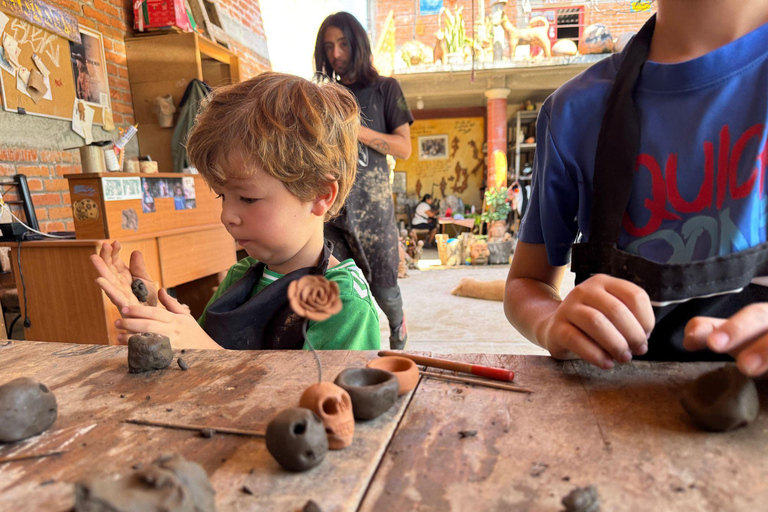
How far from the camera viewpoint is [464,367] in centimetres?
85

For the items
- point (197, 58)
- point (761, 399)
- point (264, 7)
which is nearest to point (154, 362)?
point (761, 399)

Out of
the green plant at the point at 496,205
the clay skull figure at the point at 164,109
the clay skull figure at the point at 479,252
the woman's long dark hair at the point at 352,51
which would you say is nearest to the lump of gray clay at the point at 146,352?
the woman's long dark hair at the point at 352,51

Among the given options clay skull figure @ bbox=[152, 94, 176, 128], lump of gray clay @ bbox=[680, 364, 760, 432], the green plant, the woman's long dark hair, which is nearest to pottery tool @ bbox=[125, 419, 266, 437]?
lump of gray clay @ bbox=[680, 364, 760, 432]

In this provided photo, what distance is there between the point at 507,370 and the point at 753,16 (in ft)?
2.89

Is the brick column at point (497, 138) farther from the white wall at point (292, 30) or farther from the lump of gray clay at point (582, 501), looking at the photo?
the lump of gray clay at point (582, 501)

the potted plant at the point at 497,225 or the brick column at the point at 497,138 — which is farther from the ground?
the brick column at the point at 497,138

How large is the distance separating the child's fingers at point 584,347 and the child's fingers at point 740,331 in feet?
0.51

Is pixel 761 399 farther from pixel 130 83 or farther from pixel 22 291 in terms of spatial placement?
pixel 130 83

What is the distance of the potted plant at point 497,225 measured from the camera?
23.9 ft

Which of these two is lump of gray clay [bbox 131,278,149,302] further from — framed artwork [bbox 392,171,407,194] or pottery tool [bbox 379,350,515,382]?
framed artwork [bbox 392,171,407,194]

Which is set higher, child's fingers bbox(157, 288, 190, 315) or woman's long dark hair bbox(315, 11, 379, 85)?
woman's long dark hair bbox(315, 11, 379, 85)

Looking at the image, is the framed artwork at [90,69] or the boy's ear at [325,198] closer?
the boy's ear at [325,198]

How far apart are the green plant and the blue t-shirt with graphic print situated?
7116 millimetres

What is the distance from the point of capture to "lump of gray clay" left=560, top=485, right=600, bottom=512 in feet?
1.59
